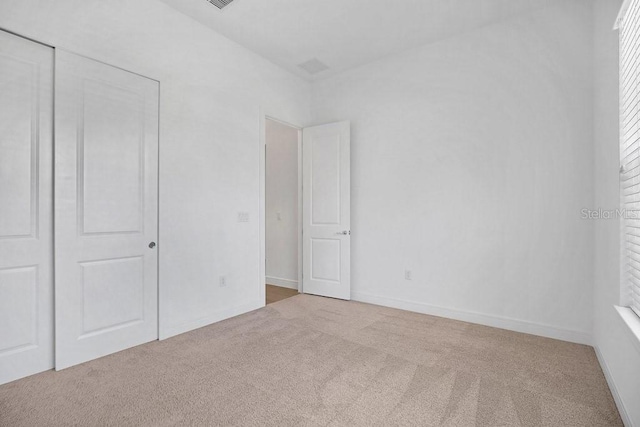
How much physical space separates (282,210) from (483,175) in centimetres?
299

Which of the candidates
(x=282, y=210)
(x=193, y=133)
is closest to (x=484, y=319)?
(x=282, y=210)

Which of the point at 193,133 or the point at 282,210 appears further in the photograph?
the point at 282,210

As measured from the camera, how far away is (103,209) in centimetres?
261

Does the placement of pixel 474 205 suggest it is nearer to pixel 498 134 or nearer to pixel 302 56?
pixel 498 134

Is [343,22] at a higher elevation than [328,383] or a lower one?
higher

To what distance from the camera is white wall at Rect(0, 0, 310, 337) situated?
8.45 feet

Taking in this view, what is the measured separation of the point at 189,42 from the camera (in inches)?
125

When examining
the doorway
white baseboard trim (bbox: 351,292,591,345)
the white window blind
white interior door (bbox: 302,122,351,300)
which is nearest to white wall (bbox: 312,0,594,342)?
white baseboard trim (bbox: 351,292,591,345)

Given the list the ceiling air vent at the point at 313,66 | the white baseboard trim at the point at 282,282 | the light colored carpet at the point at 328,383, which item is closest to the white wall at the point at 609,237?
the light colored carpet at the point at 328,383

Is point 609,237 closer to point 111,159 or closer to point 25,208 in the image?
point 111,159

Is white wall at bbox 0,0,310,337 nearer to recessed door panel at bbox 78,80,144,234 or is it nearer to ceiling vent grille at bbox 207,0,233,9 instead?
recessed door panel at bbox 78,80,144,234

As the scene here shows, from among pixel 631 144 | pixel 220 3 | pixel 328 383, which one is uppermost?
pixel 220 3

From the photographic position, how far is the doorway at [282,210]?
16.5ft

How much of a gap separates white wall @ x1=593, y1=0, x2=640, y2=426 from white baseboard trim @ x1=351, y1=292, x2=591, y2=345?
7.9 inches
